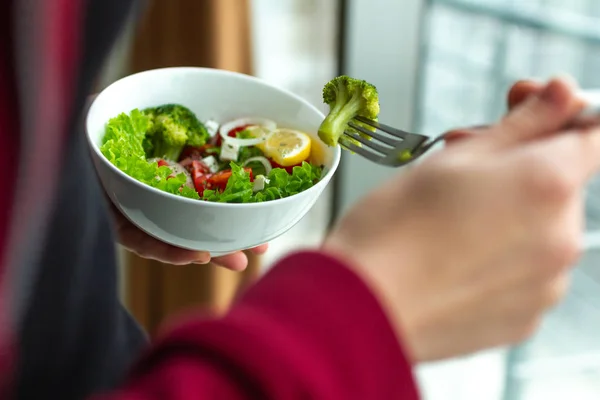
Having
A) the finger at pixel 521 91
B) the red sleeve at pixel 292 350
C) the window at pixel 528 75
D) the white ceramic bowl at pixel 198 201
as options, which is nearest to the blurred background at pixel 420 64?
the window at pixel 528 75

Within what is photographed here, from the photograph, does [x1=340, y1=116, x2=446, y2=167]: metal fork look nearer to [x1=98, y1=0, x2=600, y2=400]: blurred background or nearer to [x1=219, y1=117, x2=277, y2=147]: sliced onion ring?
[x1=219, y1=117, x2=277, y2=147]: sliced onion ring

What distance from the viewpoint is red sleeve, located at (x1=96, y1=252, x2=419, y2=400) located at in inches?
8.1

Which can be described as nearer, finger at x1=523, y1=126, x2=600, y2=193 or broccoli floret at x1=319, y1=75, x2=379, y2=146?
finger at x1=523, y1=126, x2=600, y2=193

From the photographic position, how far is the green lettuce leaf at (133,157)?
370 mm

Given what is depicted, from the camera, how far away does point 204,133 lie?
0.43 meters

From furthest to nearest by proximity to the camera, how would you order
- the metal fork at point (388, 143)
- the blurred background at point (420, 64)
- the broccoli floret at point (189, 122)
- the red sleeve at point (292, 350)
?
the blurred background at point (420, 64), the broccoli floret at point (189, 122), the metal fork at point (388, 143), the red sleeve at point (292, 350)

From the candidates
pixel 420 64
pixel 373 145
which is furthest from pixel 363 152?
pixel 420 64

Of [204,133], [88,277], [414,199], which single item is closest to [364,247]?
[414,199]

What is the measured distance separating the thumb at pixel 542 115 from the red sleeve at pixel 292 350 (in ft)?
0.31

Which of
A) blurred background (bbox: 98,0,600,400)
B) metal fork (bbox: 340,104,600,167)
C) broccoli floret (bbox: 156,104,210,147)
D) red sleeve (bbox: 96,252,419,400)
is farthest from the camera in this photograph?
blurred background (bbox: 98,0,600,400)

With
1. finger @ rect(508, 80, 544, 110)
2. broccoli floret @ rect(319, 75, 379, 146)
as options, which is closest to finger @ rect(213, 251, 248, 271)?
broccoli floret @ rect(319, 75, 379, 146)

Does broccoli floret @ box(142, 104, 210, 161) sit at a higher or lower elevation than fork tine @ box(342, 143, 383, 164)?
lower

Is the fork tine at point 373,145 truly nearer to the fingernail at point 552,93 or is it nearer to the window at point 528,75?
the fingernail at point 552,93

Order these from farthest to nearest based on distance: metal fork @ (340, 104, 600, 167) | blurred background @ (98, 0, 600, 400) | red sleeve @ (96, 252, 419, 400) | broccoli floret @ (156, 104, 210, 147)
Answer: blurred background @ (98, 0, 600, 400), broccoli floret @ (156, 104, 210, 147), metal fork @ (340, 104, 600, 167), red sleeve @ (96, 252, 419, 400)
